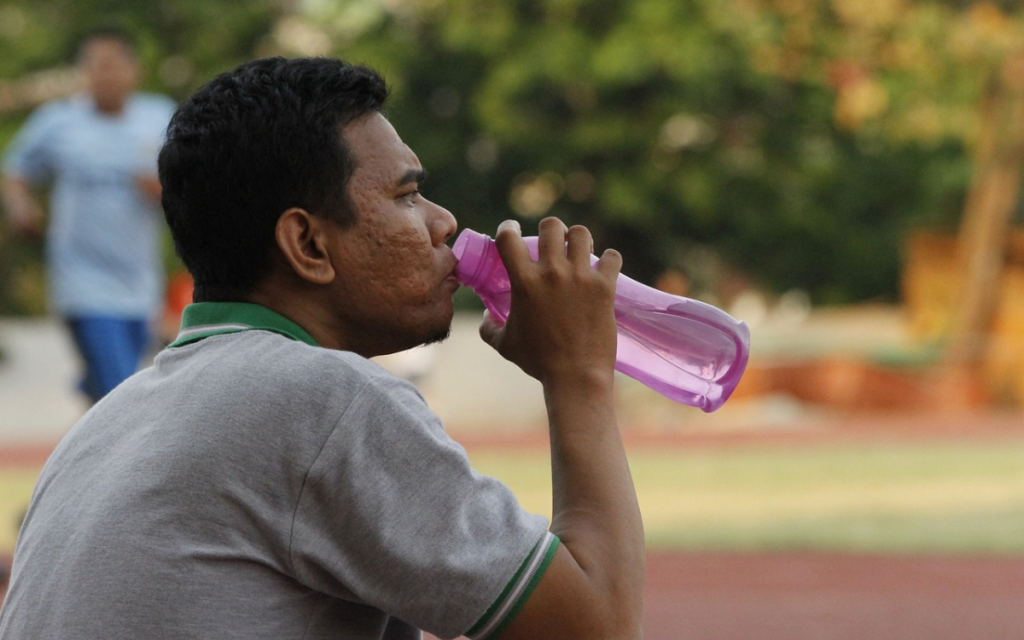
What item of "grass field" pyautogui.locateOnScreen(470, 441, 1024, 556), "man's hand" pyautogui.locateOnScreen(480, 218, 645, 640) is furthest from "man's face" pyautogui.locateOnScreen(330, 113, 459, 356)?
"grass field" pyautogui.locateOnScreen(470, 441, 1024, 556)

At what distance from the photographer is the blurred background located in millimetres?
19703

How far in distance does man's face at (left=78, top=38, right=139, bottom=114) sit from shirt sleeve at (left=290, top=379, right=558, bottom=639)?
4.97 meters

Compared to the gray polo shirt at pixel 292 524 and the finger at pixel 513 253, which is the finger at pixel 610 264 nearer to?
the finger at pixel 513 253

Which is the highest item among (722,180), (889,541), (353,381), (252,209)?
(722,180)

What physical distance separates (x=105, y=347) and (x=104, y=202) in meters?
0.65

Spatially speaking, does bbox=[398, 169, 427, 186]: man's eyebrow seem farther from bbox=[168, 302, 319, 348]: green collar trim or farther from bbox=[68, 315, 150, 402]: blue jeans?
bbox=[68, 315, 150, 402]: blue jeans

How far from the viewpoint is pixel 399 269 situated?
6.60 ft

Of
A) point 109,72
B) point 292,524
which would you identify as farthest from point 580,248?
point 109,72

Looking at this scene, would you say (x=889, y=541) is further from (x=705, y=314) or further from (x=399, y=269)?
(x=399, y=269)

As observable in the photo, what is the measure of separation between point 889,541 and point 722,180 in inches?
689

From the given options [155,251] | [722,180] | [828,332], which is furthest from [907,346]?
[155,251]

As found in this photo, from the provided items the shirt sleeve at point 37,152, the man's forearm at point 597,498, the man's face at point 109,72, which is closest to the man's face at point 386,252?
the man's forearm at point 597,498

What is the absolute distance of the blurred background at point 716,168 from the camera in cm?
1970

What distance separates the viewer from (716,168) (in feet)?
80.6
